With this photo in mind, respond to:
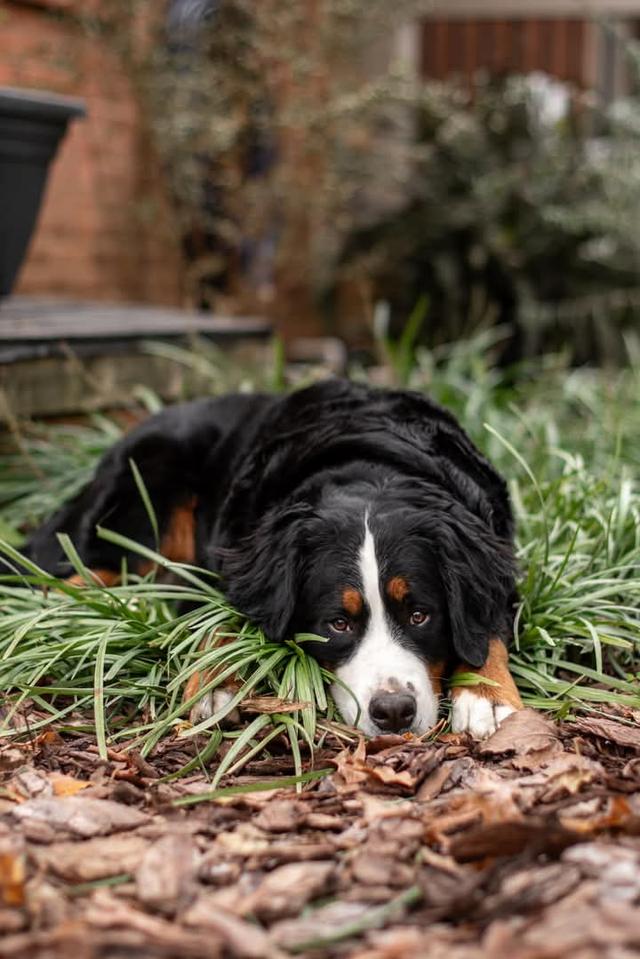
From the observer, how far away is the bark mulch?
6.05 feet

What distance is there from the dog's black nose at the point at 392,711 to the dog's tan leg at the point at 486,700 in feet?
0.58

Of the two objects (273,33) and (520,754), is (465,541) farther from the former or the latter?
(273,33)

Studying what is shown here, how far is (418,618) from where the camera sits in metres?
3.00

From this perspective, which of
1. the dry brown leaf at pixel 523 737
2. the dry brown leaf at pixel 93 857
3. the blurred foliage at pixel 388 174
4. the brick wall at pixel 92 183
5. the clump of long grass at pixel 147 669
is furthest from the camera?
the blurred foliage at pixel 388 174

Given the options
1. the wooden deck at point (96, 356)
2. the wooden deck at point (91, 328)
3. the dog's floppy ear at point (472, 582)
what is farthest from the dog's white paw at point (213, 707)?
the wooden deck at point (91, 328)

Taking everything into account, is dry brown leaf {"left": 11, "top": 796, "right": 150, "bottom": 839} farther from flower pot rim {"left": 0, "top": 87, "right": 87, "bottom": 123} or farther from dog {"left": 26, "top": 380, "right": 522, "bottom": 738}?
flower pot rim {"left": 0, "top": 87, "right": 87, "bottom": 123}

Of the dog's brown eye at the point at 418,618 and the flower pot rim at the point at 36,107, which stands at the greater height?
the flower pot rim at the point at 36,107

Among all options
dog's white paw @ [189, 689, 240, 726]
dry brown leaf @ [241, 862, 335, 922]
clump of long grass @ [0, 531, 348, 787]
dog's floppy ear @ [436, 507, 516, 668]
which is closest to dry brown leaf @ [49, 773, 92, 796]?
clump of long grass @ [0, 531, 348, 787]

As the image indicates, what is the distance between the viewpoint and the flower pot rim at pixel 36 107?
4.82 m

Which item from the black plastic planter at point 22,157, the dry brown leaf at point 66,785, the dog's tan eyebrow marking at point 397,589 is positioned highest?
the black plastic planter at point 22,157

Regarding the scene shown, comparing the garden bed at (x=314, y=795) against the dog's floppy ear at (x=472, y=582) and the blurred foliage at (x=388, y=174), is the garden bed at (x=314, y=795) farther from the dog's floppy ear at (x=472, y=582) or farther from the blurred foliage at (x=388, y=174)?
the blurred foliage at (x=388, y=174)

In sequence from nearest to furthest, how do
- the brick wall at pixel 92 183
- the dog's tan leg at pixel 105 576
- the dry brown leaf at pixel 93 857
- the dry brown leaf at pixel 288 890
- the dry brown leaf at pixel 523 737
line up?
the dry brown leaf at pixel 288 890 < the dry brown leaf at pixel 93 857 < the dry brown leaf at pixel 523 737 < the dog's tan leg at pixel 105 576 < the brick wall at pixel 92 183

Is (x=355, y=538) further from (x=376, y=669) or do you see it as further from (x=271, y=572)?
(x=376, y=669)

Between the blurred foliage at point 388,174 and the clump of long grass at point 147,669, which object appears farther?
the blurred foliage at point 388,174
